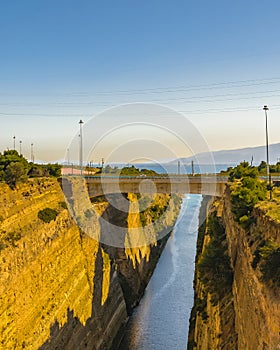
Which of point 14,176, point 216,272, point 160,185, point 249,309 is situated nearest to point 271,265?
point 249,309

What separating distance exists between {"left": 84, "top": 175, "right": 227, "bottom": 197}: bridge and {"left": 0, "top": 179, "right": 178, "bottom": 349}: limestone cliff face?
87.0 inches

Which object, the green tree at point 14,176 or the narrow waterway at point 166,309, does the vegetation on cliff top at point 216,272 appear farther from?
the green tree at point 14,176

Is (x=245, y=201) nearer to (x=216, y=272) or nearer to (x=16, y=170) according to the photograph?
(x=216, y=272)

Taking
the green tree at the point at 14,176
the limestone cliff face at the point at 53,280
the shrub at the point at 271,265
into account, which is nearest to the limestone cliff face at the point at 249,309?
the shrub at the point at 271,265

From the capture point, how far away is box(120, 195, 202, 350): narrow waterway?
23.5 meters

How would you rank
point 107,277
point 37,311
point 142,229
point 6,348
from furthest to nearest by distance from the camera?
point 142,229 → point 107,277 → point 37,311 → point 6,348

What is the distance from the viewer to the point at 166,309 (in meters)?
27.6

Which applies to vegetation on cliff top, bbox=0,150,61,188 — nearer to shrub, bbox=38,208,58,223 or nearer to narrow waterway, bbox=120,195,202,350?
shrub, bbox=38,208,58,223

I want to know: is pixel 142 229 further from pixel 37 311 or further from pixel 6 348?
pixel 6 348

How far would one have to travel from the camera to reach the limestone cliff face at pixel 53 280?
16.4 metres

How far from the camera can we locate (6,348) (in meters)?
14.8

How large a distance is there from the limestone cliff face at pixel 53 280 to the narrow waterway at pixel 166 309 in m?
A: 1.10

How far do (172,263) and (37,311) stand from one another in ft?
75.4

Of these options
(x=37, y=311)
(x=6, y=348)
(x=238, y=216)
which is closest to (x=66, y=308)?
(x=37, y=311)
